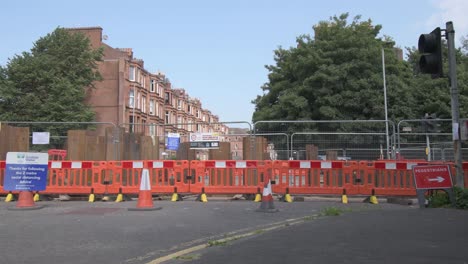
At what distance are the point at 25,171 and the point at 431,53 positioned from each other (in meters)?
10.0

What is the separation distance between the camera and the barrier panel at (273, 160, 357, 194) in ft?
44.3

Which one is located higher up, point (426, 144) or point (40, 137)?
point (40, 137)

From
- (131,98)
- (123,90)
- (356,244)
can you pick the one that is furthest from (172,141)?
(131,98)

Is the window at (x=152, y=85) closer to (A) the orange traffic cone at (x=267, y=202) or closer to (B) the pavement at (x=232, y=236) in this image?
(B) the pavement at (x=232, y=236)

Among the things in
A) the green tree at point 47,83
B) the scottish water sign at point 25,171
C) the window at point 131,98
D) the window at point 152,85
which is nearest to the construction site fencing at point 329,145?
the scottish water sign at point 25,171

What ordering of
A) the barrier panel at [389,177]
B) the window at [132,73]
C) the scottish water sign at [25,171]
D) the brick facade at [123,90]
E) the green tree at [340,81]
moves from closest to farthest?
the scottish water sign at [25,171], the barrier panel at [389,177], the green tree at [340,81], the brick facade at [123,90], the window at [132,73]

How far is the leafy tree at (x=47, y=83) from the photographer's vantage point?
44.5m

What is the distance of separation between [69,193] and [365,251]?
Answer: 34.1ft

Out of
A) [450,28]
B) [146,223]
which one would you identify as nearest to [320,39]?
[450,28]

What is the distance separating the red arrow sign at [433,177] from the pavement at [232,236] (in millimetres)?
991

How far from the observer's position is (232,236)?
7562mm

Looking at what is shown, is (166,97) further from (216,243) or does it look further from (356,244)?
(356,244)

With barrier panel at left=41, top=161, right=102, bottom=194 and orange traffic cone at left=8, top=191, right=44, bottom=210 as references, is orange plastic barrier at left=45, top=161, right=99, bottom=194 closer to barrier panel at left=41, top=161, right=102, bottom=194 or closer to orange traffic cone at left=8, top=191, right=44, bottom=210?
barrier panel at left=41, top=161, right=102, bottom=194

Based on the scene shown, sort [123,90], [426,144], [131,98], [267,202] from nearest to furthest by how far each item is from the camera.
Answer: [267,202], [426,144], [123,90], [131,98]
